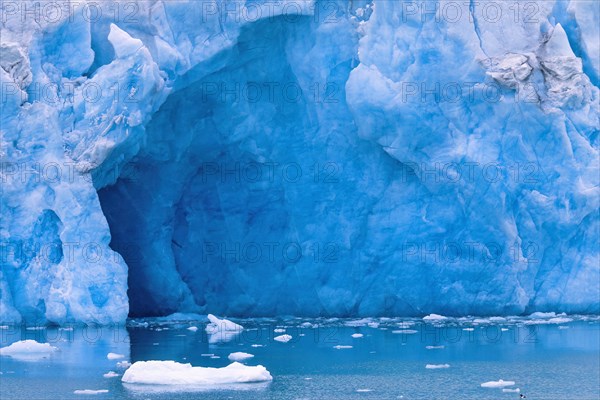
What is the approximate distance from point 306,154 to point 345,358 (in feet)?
18.7

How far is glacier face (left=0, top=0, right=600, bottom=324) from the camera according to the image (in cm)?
1783

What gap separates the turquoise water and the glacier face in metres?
0.91

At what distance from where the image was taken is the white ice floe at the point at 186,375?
13.1 m

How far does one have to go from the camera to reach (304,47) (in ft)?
63.2

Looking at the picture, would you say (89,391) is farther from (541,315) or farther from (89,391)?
(541,315)

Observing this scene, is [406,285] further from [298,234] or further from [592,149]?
[592,149]

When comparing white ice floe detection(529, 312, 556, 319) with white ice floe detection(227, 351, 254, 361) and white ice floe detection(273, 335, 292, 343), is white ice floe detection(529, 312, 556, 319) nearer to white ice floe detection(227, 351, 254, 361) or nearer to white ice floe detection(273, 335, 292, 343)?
white ice floe detection(273, 335, 292, 343)

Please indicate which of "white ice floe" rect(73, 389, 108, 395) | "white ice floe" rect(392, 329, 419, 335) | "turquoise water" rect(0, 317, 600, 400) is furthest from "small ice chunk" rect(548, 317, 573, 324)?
"white ice floe" rect(73, 389, 108, 395)

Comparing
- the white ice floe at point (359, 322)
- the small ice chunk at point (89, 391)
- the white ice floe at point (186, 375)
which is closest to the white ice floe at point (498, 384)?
the white ice floe at point (186, 375)

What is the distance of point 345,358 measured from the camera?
15188 mm

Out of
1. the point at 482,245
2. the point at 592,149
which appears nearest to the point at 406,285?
the point at 482,245

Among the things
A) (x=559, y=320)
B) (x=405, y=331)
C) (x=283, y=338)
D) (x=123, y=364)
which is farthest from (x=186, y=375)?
(x=559, y=320)

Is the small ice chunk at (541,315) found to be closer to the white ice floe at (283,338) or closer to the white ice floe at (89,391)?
the white ice floe at (283,338)

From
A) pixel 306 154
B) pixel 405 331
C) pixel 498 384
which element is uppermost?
pixel 306 154
